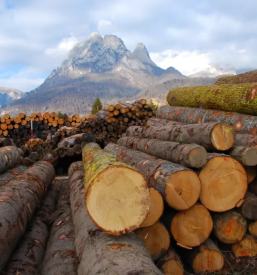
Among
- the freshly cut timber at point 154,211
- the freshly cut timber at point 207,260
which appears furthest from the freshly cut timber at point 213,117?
the freshly cut timber at point 154,211

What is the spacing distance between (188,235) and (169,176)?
897mm

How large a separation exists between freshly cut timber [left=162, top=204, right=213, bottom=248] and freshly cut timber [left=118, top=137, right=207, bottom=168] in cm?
64

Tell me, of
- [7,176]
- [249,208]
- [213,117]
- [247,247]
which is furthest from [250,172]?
[7,176]

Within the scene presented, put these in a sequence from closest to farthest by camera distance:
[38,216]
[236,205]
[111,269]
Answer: [111,269] < [236,205] < [38,216]

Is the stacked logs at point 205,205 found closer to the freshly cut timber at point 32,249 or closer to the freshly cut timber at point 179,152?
the freshly cut timber at point 179,152

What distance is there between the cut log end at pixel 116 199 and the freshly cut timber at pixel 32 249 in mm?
1323

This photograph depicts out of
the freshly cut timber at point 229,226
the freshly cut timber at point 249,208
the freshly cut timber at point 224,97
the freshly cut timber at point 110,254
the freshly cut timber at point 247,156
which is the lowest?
the freshly cut timber at point 229,226

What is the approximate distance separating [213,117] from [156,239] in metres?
3.73

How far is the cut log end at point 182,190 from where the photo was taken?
11.6ft

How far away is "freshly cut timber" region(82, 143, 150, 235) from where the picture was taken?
2.68m

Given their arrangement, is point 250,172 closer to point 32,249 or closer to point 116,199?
point 116,199

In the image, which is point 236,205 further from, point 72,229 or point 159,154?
point 72,229

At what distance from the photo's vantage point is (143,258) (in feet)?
8.13

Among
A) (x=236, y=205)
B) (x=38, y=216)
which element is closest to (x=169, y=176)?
(x=236, y=205)
